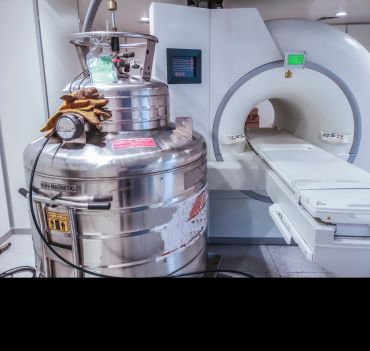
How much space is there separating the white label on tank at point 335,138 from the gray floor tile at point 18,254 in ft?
6.44

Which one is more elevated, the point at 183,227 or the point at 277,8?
the point at 277,8

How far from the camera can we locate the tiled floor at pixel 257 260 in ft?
6.41

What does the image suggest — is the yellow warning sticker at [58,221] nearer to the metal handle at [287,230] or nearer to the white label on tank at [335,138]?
the metal handle at [287,230]

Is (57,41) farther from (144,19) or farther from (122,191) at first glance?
(122,191)

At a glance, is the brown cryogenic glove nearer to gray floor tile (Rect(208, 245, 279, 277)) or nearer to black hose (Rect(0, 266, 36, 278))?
black hose (Rect(0, 266, 36, 278))

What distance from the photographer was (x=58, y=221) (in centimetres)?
115

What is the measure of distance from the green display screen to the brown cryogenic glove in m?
1.13

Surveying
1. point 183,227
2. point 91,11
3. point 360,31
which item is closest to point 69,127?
point 183,227

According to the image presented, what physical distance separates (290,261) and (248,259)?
0.89 ft

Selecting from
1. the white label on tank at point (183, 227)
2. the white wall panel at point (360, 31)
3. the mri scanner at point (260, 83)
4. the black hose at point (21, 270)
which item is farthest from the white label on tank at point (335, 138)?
the white wall panel at point (360, 31)

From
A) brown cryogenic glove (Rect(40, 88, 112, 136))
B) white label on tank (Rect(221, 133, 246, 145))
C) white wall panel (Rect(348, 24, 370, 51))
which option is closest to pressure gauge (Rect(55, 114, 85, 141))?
brown cryogenic glove (Rect(40, 88, 112, 136))

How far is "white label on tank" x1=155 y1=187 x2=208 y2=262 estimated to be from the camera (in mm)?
1226

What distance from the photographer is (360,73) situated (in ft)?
6.07
